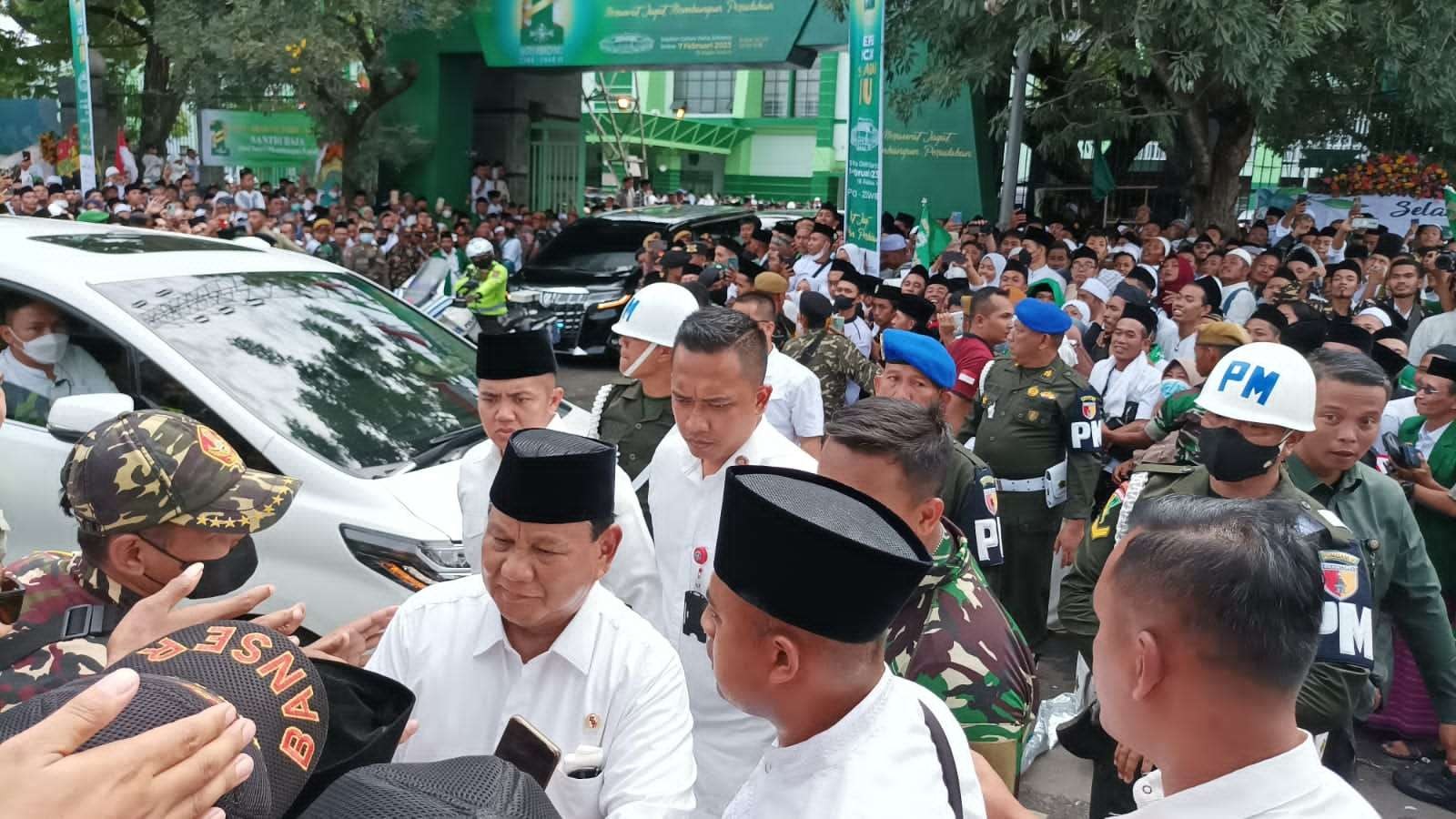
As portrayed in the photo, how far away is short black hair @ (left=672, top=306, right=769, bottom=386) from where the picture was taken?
10.5 ft

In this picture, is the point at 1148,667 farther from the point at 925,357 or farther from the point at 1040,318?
the point at 1040,318

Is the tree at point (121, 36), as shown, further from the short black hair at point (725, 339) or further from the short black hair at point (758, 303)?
the short black hair at point (725, 339)

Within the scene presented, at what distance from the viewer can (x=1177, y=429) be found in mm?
5086

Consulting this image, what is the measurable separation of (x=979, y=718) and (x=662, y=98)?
4645 cm

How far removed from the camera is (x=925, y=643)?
2307 mm

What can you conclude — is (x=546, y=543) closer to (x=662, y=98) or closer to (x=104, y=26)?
(x=104, y=26)

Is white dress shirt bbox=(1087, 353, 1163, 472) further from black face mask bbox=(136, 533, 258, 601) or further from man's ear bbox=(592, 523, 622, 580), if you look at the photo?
black face mask bbox=(136, 533, 258, 601)

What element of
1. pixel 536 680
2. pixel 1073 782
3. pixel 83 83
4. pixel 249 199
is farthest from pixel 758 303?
pixel 249 199

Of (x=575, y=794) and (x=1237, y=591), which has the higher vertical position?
(x=1237, y=591)

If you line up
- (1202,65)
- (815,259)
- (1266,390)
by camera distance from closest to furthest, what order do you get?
(1266,390) < (1202,65) < (815,259)

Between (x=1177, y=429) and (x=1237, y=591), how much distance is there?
3818 mm

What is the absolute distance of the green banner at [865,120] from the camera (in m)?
8.06

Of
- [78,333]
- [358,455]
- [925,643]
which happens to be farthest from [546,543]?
[78,333]

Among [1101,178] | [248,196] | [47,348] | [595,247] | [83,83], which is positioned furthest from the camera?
[248,196]
